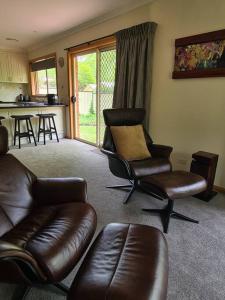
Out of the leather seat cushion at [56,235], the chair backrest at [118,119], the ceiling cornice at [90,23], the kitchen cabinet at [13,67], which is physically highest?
the ceiling cornice at [90,23]

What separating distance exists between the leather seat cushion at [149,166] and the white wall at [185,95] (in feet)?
2.32

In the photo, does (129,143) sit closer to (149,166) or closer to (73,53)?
(149,166)

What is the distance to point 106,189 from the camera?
2.86 m

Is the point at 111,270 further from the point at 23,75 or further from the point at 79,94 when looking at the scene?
the point at 23,75

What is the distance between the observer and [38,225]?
1404 millimetres

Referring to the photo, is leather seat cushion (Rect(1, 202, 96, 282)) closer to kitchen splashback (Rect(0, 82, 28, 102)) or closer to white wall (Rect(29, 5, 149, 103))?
white wall (Rect(29, 5, 149, 103))

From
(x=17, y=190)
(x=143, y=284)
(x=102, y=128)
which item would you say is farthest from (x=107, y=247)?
(x=102, y=128)

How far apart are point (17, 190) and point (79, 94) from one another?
421cm

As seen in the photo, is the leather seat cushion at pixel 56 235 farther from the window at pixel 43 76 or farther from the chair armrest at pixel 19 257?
the window at pixel 43 76

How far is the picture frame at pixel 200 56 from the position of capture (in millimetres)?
2523

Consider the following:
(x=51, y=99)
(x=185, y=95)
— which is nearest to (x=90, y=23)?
(x=51, y=99)

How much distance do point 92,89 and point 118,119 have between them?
2.44m

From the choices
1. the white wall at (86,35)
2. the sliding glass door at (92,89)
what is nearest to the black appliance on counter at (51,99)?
the white wall at (86,35)

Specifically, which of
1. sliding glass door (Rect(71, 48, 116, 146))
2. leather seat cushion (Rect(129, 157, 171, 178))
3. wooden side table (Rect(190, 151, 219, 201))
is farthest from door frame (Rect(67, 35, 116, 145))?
wooden side table (Rect(190, 151, 219, 201))
